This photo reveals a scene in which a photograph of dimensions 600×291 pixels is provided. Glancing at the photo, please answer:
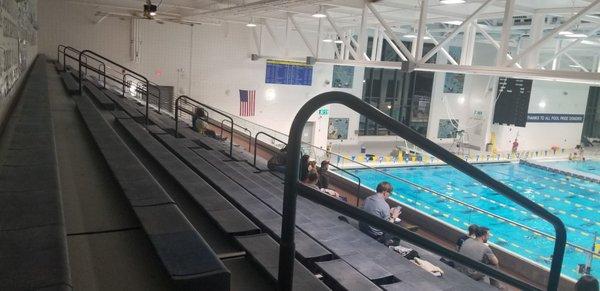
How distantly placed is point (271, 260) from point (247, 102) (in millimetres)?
16804

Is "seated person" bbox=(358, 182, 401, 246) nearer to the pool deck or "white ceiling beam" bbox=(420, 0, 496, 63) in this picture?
"white ceiling beam" bbox=(420, 0, 496, 63)

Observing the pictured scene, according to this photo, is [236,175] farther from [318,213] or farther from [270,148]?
[270,148]

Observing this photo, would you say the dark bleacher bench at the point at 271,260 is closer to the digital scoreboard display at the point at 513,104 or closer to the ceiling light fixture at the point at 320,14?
the ceiling light fixture at the point at 320,14

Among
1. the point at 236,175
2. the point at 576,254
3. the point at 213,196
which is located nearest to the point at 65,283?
the point at 213,196

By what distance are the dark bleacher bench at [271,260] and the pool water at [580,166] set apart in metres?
21.7

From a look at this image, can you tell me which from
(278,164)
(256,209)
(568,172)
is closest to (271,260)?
(256,209)

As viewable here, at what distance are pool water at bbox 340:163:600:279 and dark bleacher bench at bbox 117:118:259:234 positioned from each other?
4653mm

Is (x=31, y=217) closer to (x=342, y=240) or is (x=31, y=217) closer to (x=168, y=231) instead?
(x=168, y=231)

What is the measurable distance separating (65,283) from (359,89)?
21515mm

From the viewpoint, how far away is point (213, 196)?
127 inches

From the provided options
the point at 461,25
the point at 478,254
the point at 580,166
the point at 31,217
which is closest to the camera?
the point at 31,217

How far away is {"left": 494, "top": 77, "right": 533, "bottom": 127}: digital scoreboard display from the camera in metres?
17.5

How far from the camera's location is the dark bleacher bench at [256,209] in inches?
123

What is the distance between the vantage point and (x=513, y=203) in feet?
47.4
